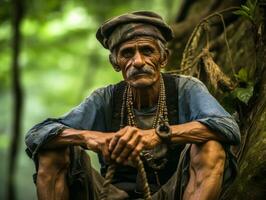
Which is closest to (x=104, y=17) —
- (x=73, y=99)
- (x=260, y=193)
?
(x=73, y=99)

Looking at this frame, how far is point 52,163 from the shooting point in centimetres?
390

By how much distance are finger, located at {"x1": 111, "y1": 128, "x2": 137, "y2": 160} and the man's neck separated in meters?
0.91

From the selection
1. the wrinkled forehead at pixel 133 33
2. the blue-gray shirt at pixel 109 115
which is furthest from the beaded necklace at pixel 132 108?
the wrinkled forehead at pixel 133 33

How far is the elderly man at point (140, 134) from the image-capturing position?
371 centimetres

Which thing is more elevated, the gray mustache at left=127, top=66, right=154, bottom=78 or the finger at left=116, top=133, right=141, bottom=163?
the gray mustache at left=127, top=66, right=154, bottom=78

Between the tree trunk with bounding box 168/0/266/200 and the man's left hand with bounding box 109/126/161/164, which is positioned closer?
the man's left hand with bounding box 109/126/161/164

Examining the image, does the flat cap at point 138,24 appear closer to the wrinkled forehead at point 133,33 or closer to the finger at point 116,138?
the wrinkled forehead at point 133,33

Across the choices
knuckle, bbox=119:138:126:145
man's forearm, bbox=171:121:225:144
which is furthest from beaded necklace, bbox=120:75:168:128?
knuckle, bbox=119:138:126:145

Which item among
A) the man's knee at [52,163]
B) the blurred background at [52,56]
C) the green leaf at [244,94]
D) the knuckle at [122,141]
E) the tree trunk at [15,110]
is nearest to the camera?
the knuckle at [122,141]

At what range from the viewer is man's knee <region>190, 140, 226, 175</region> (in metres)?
3.67

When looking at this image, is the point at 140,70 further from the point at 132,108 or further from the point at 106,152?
the point at 106,152

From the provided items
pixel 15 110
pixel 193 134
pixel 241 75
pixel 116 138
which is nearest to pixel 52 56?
pixel 15 110

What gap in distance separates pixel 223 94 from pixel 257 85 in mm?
384

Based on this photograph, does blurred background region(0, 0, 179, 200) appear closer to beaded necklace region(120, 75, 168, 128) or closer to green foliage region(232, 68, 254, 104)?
green foliage region(232, 68, 254, 104)
